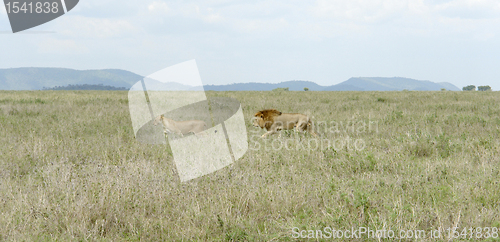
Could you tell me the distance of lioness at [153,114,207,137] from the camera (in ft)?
29.9

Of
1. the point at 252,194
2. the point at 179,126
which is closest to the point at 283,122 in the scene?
the point at 179,126

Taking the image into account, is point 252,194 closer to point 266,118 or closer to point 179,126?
point 266,118

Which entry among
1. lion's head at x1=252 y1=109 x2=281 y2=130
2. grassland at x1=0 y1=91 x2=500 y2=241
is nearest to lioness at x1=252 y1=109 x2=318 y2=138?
lion's head at x1=252 y1=109 x2=281 y2=130

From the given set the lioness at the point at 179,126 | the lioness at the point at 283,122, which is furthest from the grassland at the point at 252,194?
the lioness at the point at 179,126

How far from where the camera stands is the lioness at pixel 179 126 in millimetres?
9127

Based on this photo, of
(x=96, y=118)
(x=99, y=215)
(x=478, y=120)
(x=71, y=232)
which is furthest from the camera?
(x=96, y=118)

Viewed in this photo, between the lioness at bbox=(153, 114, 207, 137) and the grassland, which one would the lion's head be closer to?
the lioness at bbox=(153, 114, 207, 137)

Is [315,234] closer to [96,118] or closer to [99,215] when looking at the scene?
[99,215]

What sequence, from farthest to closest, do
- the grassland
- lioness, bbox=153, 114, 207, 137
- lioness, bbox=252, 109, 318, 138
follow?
lioness, bbox=153, 114, 207, 137, lioness, bbox=252, 109, 318, 138, the grassland

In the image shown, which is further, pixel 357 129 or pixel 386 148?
pixel 357 129

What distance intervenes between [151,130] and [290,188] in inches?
257

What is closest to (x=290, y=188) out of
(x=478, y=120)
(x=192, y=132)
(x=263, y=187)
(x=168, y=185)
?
(x=263, y=187)

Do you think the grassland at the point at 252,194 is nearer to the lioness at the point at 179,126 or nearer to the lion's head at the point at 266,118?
the lion's head at the point at 266,118

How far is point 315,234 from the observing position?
3.03m
